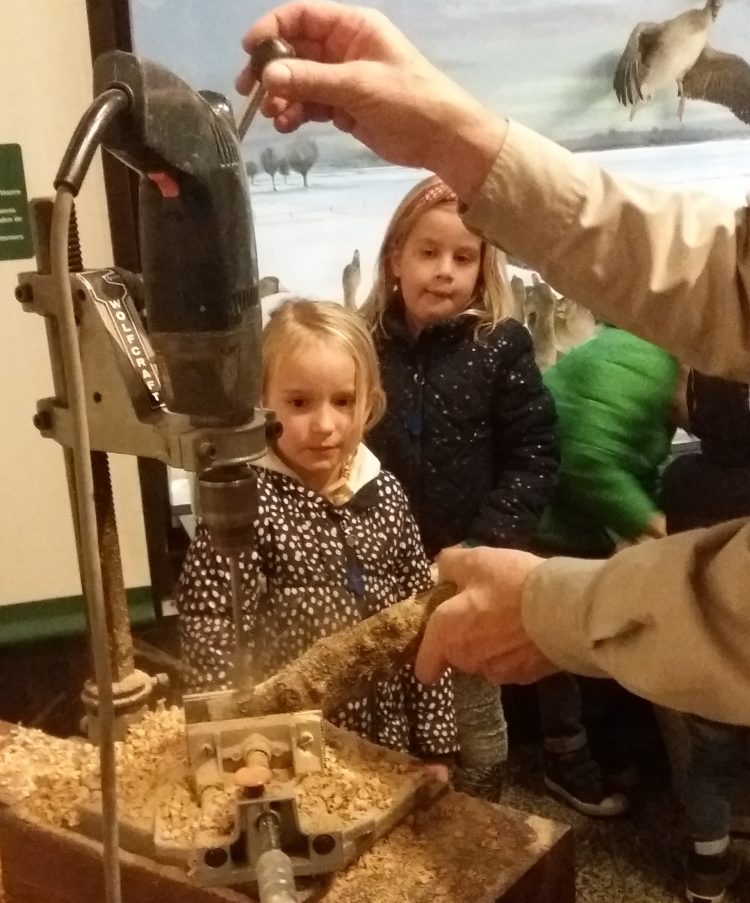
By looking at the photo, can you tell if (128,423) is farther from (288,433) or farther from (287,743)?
(288,433)

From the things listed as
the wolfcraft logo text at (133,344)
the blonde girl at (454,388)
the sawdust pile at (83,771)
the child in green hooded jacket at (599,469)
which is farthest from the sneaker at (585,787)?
the wolfcraft logo text at (133,344)

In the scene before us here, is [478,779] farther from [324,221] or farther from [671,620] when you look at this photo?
[324,221]

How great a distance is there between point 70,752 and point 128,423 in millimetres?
366

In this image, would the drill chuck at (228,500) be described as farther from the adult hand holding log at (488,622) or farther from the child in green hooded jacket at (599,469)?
the child in green hooded jacket at (599,469)

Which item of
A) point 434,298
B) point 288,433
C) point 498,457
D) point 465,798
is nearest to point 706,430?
point 498,457

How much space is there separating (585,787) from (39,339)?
1.25 meters

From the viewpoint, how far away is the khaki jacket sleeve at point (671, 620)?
649mm

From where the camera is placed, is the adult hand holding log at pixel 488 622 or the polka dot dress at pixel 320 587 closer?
the adult hand holding log at pixel 488 622

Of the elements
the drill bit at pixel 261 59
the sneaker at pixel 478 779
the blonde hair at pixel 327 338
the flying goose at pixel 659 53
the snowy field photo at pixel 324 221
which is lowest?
the sneaker at pixel 478 779

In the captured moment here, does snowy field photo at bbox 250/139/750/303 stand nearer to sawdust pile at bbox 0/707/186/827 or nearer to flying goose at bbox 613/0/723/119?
flying goose at bbox 613/0/723/119

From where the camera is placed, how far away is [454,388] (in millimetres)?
1648

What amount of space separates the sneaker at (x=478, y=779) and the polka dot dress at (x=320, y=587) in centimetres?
9

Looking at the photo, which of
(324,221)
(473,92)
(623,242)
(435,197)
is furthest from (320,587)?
(473,92)

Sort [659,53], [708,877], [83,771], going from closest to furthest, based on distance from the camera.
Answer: [83,771], [708,877], [659,53]
